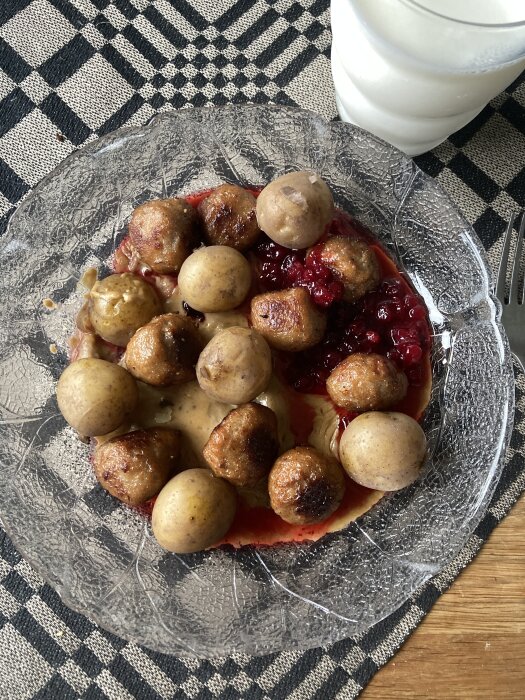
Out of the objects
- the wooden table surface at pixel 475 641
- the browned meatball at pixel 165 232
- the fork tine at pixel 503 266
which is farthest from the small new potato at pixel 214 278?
the wooden table surface at pixel 475 641

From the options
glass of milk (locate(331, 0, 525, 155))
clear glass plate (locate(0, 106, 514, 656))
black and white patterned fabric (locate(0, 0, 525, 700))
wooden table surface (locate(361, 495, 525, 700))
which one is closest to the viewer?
glass of milk (locate(331, 0, 525, 155))

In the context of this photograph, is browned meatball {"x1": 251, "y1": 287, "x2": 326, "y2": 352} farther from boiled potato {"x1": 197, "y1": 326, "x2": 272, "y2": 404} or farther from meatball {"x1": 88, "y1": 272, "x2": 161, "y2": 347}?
meatball {"x1": 88, "y1": 272, "x2": 161, "y2": 347}

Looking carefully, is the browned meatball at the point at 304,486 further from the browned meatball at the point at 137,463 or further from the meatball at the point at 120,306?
the meatball at the point at 120,306

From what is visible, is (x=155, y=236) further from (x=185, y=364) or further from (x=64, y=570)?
(x=64, y=570)

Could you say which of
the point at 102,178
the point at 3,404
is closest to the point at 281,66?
the point at 102,178

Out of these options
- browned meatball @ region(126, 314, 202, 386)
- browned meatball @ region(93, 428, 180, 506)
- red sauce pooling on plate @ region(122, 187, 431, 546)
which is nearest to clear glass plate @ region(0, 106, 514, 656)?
red sauce pooling on plate @ region(122, 187, 431, 546)

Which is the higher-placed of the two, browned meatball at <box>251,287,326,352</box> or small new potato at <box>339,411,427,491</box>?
browned meatball at <box>251,287,326,352</box>

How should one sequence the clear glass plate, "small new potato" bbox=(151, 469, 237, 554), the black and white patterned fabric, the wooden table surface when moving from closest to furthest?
"small new potato" bbox=(151, 469, 237, 554) < the clear glass plate < the wooden table surface < the black and white patterned fabric
